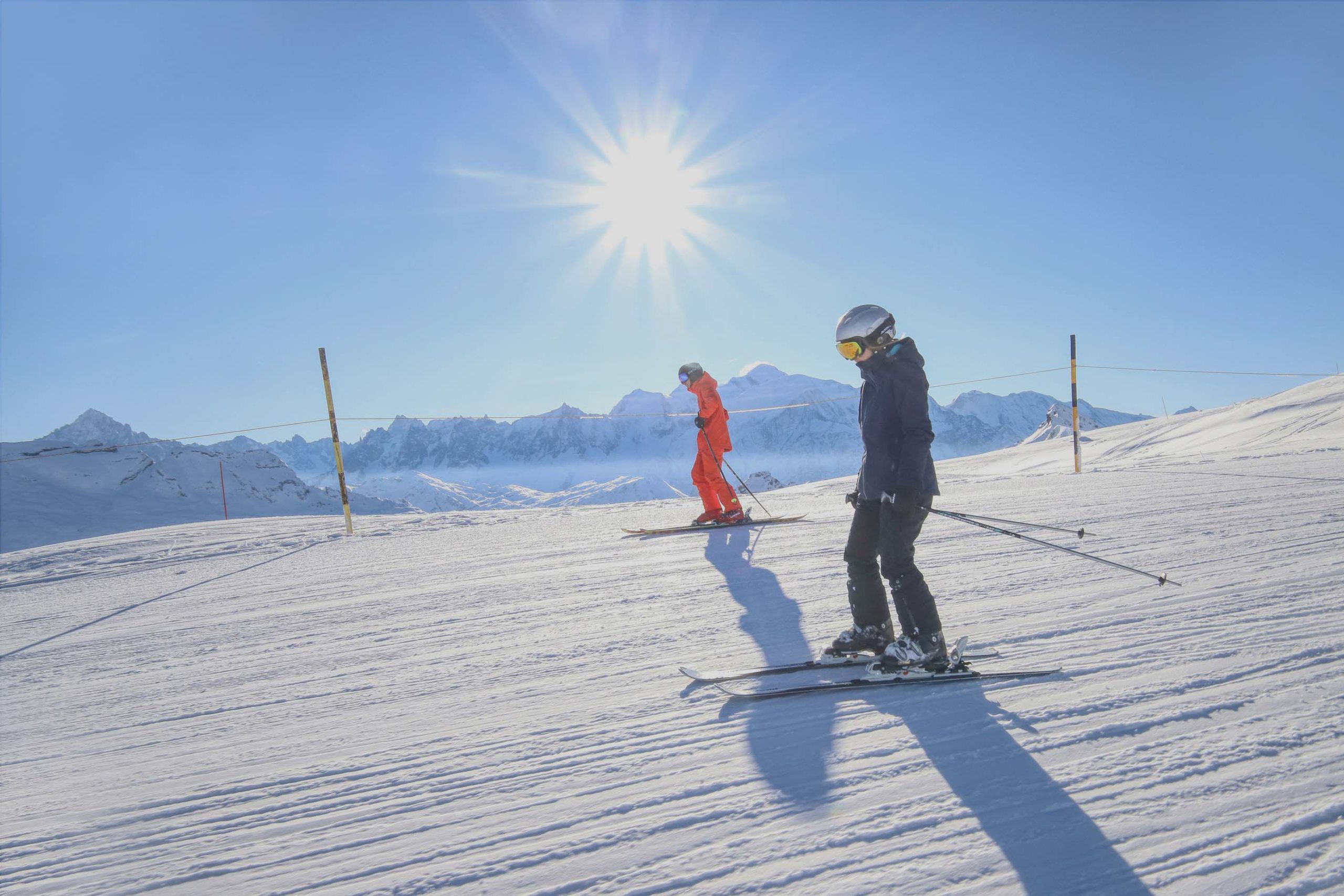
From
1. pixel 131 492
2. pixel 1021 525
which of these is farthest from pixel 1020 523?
pixel 131 492

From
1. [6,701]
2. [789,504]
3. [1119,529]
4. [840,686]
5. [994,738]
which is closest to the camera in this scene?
[994,738]

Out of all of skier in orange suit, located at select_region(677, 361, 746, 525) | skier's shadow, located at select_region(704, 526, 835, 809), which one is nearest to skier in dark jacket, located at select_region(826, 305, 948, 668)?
skier's shadow, located at select_region(704, 526, 835, 809)

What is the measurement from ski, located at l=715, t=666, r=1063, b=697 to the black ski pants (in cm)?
21

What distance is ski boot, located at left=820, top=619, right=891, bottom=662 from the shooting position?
10.7 feet

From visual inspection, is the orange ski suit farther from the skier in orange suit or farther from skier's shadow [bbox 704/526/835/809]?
skier's shadow [bbox 704/526/835/809]

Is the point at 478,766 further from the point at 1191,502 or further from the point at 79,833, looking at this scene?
the point at 1191,502

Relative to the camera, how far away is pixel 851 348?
10.7 feet

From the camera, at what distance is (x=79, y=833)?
2.20m

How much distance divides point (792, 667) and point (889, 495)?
3.01 feet

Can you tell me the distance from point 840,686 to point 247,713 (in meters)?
2.66

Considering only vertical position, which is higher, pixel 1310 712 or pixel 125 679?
pixel 125 679

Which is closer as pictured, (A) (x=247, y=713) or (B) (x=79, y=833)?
(B) (x=79, y=833)

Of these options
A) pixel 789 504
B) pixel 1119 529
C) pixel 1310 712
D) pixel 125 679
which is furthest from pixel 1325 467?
pixel 125 679

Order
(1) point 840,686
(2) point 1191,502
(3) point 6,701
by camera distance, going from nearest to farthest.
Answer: (1) point 840,686
(3) point 6,701
(2) point 1191,502
